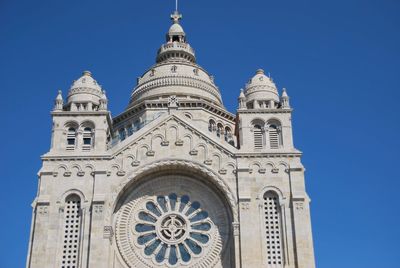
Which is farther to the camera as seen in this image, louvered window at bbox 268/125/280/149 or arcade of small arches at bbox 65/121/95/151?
louvered window at bbox 268/125/280/149

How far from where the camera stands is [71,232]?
39938 millimetres

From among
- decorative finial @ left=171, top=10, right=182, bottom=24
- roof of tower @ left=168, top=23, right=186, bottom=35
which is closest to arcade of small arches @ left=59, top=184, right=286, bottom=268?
roof of tower @ left=168, top=23, right=186, bottom=35

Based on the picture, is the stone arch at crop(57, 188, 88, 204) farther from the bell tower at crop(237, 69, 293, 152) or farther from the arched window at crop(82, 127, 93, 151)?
the bell tower at crop(237, 69, 293, 152)

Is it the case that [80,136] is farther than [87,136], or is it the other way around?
[87,136]

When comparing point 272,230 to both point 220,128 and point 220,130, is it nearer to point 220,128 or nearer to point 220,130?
point 220,130

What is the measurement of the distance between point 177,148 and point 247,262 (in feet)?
28.8

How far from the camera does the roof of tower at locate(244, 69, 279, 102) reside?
149ft

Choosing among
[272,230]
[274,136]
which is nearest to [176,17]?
[274,136]

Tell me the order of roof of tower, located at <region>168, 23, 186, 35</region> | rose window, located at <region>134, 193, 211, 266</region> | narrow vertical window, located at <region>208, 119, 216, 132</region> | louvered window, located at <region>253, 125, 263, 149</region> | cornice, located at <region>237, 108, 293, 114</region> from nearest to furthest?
rose window, located at <region>134, 193, 211, 266</region> → louvered window, located at <region>253, 125, 263, 149</region> → cornice, located at <region>237, 108, 293, 114</region> → narrow vertical window, located at <region>208, 119, 216, 132</region> → roof of tower, located at <region>168, 23, 186, 35</region>

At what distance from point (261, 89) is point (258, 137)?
12.4 feet

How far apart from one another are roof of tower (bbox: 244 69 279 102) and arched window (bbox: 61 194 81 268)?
13.8m

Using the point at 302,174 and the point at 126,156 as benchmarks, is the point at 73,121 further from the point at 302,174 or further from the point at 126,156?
the point at 302,174

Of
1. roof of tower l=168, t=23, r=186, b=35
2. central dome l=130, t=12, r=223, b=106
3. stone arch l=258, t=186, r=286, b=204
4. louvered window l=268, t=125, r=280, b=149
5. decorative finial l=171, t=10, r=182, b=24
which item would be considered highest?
decorative finial l=171, t=10, r=182, b=24

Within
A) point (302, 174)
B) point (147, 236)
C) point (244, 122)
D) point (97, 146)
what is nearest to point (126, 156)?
point (97, 146)
